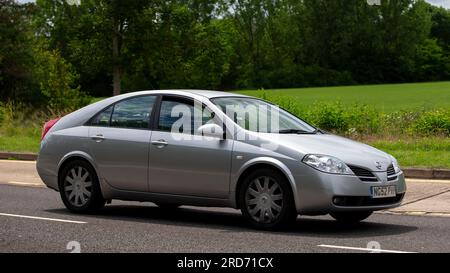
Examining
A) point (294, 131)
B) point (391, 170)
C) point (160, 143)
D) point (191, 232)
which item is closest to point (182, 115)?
point (160, 143)

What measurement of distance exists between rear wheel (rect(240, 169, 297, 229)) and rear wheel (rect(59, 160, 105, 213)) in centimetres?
218

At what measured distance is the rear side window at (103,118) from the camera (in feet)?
33.2

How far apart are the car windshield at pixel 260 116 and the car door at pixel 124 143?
0.97 meters

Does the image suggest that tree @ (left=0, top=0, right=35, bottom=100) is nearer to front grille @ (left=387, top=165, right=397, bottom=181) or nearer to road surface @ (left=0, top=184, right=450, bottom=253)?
road surface @ (left=0, top=184, right=450, bottom=253)

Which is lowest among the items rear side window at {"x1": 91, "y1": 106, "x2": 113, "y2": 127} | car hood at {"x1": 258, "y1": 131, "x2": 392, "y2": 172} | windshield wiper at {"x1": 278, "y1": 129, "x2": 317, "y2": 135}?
car hood at {"x1": 258, "y1": 131, "x2": 392, "y2": 172}

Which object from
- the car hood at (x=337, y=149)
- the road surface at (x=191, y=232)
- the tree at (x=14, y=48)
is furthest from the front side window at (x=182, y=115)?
the tree at (x=14, y=48)

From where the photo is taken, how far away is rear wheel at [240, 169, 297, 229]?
27.7 ft

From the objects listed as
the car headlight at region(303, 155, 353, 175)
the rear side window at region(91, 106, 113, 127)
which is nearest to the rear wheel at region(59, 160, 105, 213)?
the rear side window at region(91, 106, 113, 127)

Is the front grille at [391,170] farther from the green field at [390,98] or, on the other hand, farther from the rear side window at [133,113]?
the green field at [390,98]

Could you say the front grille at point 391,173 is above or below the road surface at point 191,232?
above

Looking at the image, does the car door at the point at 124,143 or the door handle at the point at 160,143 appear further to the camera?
the car door at the point at 124,143

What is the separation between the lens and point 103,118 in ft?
33.3
